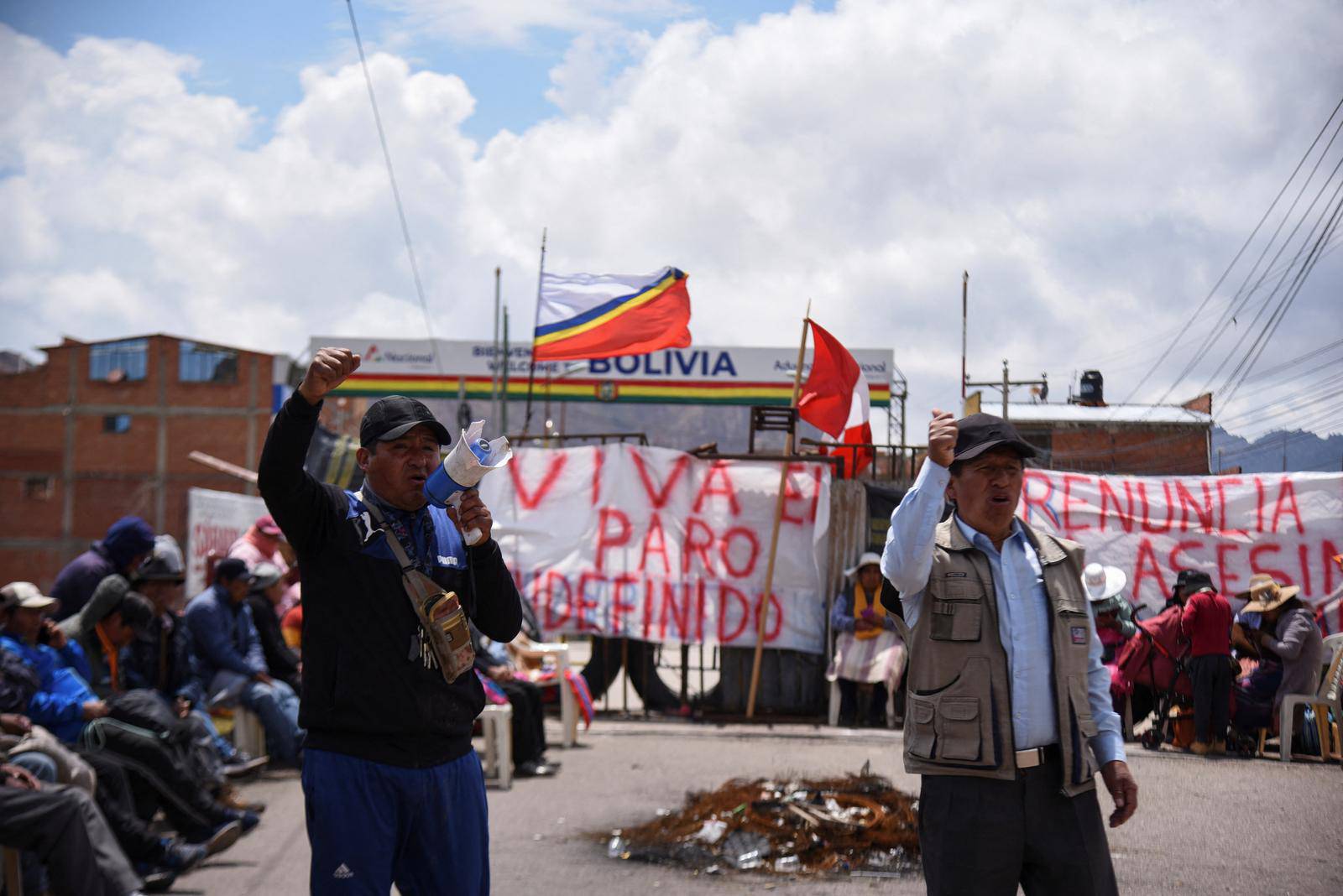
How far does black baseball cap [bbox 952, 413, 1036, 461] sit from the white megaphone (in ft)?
4.39

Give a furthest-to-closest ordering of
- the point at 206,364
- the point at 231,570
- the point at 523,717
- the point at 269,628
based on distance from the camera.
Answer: the point at 206,364 → the point at 269,628 → the point at 523,717 → the point at 231,570

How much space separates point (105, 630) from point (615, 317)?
767 cm

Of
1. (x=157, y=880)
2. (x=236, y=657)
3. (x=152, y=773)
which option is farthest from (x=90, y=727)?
(x=236, y=657)

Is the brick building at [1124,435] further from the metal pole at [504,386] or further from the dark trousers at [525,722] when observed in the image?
the dark trousers at [525,722]

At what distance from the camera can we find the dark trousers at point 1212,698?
34.6 feet

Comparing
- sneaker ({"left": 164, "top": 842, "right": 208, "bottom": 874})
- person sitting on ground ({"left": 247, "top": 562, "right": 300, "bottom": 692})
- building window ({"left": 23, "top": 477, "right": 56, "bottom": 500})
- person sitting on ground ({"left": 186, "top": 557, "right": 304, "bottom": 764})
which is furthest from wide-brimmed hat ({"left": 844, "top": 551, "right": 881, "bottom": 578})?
building window ({"left": 23, "top": 477, "right": 56, "bottom": 500})

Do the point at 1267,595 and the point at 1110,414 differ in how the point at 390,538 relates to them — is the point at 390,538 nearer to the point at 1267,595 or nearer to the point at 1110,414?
the point at 1267,595

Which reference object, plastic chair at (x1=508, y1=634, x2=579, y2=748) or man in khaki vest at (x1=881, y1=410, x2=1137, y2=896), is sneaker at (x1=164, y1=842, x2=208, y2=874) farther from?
man in khaki vest at (x1=881, y1=410, x2=1137, y2=896)

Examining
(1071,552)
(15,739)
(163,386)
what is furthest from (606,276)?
(163,386)

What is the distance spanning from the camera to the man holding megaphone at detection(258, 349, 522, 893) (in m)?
3.29

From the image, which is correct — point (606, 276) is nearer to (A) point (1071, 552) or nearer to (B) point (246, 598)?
(B) point (246, 598)

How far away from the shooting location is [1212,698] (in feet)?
34.8

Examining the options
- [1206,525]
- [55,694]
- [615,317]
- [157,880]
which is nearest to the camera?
[157,880]

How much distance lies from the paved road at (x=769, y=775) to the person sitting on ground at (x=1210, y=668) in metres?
0.50
